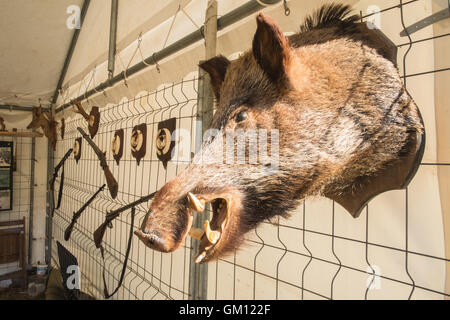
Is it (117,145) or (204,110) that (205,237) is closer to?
(204,110)

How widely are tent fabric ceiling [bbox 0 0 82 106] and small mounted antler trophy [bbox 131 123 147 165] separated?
4.25ft

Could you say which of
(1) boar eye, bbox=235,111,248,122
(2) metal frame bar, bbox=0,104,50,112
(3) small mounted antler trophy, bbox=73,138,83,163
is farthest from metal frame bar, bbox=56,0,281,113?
(2) metal frame bar, bbox=0,104,50,112

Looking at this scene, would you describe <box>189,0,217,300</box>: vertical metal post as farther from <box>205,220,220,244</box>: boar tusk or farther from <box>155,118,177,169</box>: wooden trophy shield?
<box>205,220,220,244</box>: boar tusk

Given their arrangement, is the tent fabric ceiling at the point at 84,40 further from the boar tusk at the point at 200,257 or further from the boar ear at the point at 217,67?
the boar tusk at the point at 200,257

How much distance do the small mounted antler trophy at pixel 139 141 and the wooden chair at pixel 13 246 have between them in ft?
8.24

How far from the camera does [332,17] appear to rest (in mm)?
496

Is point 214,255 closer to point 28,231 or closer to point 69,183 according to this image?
point 69,183

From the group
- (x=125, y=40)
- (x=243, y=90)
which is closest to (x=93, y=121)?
(x=125, y=40)

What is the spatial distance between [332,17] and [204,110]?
17.5 inches

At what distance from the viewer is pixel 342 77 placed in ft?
1.38

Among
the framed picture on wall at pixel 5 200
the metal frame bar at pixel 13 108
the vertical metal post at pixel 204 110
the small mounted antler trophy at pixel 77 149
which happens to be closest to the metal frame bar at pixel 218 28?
the vertical metal post at pixel 204 110

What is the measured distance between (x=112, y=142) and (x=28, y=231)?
2.36m

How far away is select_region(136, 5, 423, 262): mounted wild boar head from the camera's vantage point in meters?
0.37
